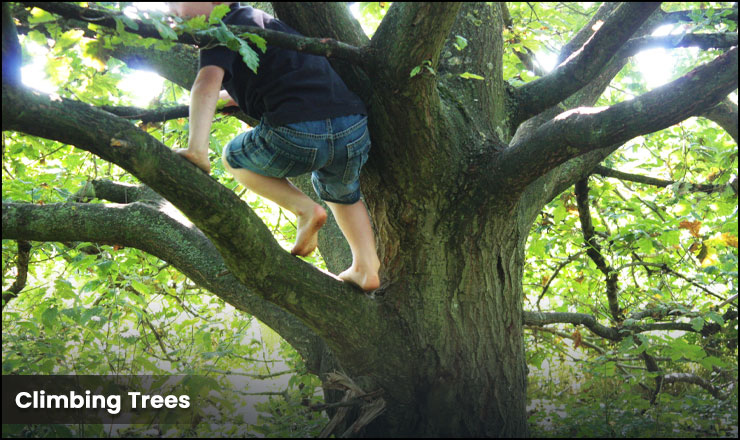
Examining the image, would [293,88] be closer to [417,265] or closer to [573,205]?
[417,265]

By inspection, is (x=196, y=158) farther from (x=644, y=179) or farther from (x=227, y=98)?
(x=644, y=179)

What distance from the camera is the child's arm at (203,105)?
1929 mm

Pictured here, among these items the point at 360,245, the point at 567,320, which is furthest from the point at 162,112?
the point at 567,320

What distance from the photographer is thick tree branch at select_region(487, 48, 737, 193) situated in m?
1.89

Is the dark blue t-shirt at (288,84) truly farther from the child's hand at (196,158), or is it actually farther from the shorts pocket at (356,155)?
the child's hand at (196,158)

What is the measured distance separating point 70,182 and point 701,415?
4.26 metres

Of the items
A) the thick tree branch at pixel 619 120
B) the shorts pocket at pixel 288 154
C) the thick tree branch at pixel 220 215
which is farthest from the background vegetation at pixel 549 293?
the shorts pocket at pixel 288 154

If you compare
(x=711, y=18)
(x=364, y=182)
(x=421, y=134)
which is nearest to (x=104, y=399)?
(x=364, y=182)

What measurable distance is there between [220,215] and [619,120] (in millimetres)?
1449

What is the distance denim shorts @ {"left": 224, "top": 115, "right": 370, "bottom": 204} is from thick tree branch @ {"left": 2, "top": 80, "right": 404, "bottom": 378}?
259 mm

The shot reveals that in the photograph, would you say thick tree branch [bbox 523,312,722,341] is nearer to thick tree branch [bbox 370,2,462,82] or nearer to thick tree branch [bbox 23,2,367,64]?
thick tree branch [bbox 370,2,462,82]

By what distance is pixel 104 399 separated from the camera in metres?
2.77

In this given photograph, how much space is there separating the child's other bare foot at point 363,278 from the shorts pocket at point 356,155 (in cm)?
43

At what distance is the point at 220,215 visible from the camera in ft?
6.15
